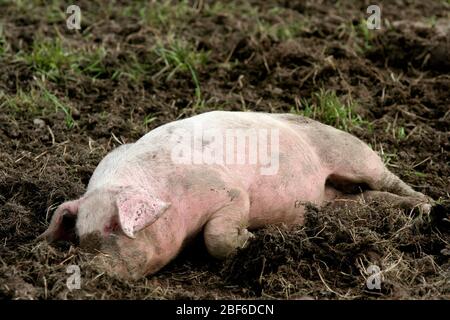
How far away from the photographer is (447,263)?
4871 mm

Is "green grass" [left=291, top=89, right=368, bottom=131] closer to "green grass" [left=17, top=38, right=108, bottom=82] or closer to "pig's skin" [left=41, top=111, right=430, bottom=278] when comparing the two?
"pig's skin" [left=41, top=111, right=430, bottom=278]

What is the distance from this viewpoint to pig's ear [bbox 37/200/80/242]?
467 centimetres

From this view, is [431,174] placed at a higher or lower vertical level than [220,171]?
lower

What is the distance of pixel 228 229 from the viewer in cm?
480

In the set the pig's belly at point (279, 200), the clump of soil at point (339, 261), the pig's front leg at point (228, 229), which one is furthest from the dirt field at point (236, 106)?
the pig's belly at point (279, 200)

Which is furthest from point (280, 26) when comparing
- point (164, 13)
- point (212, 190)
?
point (212, 190)

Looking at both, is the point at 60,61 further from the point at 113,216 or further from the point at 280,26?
the point at 113,216

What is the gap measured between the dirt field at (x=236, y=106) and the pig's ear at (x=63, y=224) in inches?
3.6

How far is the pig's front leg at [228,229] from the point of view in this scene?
4.78 meters

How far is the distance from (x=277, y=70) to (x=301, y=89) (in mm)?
283

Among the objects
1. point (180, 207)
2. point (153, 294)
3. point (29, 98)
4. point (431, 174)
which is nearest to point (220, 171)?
point (180, 207)

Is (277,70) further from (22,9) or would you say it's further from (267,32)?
(22,9)

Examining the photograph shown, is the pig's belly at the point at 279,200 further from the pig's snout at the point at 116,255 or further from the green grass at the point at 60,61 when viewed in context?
the green grass at the point at 60,61

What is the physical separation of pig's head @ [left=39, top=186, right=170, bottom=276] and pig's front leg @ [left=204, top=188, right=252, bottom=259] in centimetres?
43
